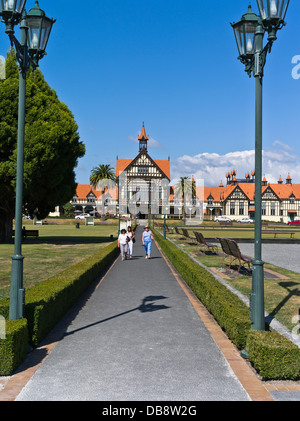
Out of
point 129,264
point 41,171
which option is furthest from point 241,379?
point 41,171

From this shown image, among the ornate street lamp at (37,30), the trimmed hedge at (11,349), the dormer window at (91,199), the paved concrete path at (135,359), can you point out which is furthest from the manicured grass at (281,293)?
the dormer window at (91,199)

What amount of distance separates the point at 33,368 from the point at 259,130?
16.5ft

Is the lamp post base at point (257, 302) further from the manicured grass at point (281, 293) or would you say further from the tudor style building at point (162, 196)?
the tudor style building at point (162, 196)

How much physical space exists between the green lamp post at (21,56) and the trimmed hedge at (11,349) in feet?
2.49

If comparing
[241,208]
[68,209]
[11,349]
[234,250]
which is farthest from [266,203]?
[11,349]

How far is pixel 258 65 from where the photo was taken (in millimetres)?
6488

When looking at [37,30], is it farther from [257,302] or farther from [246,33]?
[257,302]

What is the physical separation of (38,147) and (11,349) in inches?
887

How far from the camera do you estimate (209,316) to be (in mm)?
8586

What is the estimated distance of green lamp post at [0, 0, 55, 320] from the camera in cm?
631

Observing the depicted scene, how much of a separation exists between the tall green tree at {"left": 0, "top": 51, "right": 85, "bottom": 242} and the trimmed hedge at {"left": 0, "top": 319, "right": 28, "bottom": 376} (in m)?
21.1

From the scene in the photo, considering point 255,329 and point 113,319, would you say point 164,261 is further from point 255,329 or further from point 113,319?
point 255,329

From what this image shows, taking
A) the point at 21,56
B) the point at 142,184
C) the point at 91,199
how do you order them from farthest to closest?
the point at 91,199
the point at 142,184
the point at 21,56

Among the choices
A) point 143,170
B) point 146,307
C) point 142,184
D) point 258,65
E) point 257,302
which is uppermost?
point 143,170
